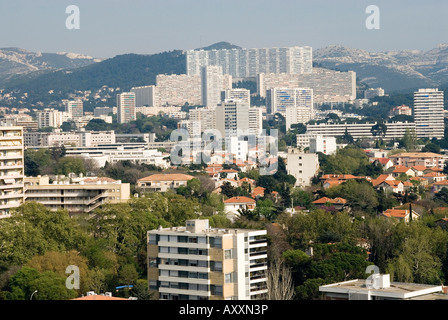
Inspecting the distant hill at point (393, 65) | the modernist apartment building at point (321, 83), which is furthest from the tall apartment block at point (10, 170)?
the distant hill at point (393, 65)

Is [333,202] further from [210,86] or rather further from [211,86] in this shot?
[211,86]

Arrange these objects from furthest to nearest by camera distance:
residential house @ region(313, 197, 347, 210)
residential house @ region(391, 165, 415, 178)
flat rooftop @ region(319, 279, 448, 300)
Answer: residential house @ region(391, 165, 415, 178)
residential house @ region(313, 197, 347, 210)
flat rooftop @ region(319, 279, 448, 300)

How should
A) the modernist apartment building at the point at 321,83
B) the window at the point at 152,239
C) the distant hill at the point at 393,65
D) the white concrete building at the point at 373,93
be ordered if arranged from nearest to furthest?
the window at the point at 152,239
the modernist apartment building at the point at 321,83
the white concrete building at the point at 373,93
the distant hill at the point at 393,65

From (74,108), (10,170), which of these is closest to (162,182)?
(10,170)

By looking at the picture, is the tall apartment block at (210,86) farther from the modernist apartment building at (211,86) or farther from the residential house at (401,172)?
the residential house at (401,172)

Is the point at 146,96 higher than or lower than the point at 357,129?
higher

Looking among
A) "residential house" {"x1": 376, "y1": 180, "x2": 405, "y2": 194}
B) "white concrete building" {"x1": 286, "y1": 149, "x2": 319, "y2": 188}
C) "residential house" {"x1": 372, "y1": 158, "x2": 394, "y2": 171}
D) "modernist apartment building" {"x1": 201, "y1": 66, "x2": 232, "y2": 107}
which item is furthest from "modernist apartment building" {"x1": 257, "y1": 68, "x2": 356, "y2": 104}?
"residential house" {"x1": 376, "y1": 180, "x2": 405, "y2": 194}

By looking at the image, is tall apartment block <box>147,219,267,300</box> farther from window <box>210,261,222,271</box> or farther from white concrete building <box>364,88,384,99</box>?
white concrete building <box>364,88,384,99</box>
